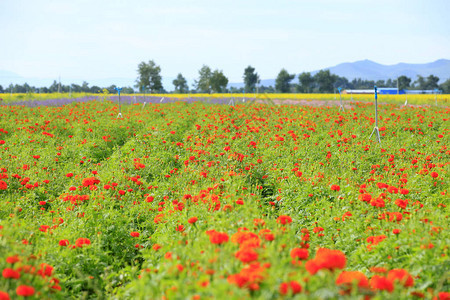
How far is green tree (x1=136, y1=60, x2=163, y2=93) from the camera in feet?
191

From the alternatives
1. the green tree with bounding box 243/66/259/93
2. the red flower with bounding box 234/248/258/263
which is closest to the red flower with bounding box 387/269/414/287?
the red flower with bounding box 234/248/258/263

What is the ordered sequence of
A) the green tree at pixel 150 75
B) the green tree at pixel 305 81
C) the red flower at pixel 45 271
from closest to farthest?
1. the red flower at pixel 45 271
2. the green tree at pixel 150 75
3. the green tree at pixel 305 81

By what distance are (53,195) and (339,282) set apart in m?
6.10

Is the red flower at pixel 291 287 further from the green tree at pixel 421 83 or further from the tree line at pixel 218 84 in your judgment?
the green tree at pixel 421 83

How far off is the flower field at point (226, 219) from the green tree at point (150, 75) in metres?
48.3

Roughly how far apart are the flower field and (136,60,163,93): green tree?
4832 centimetres

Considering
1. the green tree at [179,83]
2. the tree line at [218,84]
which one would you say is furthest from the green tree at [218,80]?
the green tree at [179,83]

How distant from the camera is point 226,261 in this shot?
2.60m

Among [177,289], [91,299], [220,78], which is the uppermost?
[220,78]

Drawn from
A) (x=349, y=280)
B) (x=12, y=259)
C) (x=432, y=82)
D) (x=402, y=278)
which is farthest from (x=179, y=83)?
(x=349, y=280)

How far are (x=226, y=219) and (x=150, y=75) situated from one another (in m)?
58.1

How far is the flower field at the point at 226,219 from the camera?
2422 millimetres

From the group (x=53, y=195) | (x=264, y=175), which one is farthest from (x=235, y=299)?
(x=53, y=195)

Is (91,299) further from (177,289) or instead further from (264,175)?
(264,175)
